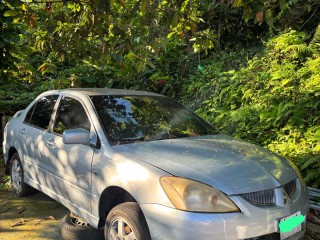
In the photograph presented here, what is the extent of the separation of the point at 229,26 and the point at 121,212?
7.67 metres

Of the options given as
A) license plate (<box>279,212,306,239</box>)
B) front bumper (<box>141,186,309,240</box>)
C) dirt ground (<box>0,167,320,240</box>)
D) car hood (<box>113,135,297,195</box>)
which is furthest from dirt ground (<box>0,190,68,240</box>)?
license plate (<box>279,212,306,239</box>)

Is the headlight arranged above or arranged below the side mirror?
below

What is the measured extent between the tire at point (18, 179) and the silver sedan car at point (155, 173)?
0.47 m

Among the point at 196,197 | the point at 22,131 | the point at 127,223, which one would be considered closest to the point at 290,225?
the point at 196,197

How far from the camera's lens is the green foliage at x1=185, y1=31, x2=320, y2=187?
18.8 ft

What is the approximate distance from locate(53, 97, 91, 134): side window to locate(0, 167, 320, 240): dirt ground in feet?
3.67

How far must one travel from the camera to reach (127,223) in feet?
9.97

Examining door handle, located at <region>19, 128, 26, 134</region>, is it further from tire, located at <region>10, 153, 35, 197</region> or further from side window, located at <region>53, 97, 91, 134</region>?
side window, located at <region>53, 97, 91, 134</region>

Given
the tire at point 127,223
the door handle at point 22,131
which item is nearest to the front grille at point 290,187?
the tire at point 127,223

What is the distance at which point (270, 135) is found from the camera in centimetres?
624

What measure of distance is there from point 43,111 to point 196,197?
2.89 metres

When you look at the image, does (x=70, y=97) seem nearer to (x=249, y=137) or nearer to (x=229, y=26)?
(x=249, y=137)

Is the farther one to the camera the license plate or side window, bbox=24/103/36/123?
side window, bbox=24/103/36/123

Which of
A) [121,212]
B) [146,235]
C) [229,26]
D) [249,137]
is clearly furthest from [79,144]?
[229,26]
